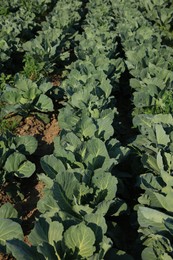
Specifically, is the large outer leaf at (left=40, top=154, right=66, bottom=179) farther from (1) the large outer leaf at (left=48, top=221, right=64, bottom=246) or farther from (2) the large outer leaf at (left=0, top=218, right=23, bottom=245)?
(1) the large outer leaf at (left=48, top=221, right=64, bottom=246)

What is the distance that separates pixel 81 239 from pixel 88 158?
1039mm

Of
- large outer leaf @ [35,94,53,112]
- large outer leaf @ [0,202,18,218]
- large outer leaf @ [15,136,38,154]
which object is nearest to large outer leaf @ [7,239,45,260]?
large outer leaf @ [0,202,18,218]

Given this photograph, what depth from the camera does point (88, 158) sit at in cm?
319

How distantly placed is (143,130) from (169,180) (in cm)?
121

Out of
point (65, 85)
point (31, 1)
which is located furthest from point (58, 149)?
point (31, 1)

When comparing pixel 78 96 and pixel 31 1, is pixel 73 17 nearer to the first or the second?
pixel 31 1

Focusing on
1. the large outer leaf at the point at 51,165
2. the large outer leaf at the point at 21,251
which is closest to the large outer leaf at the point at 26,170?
the large outer leaf at the point at 51,165

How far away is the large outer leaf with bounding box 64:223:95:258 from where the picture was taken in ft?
7.29

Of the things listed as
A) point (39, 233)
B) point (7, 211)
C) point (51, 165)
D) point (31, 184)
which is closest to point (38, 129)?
point (31, 184)

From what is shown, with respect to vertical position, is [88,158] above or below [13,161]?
above

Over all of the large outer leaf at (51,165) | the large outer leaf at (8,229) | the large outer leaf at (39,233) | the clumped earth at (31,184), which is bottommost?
the clumped earth at (31,184)

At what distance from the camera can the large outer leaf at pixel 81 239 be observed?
2223 mm

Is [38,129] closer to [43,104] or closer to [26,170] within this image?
[43,104]

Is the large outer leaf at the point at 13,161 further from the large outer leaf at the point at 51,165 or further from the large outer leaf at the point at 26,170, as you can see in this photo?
the large outer leaf at the point at 51,165
